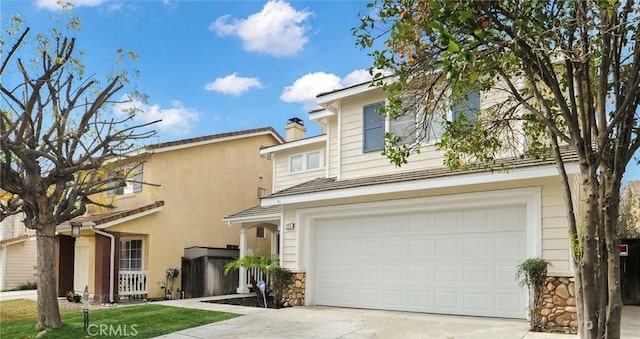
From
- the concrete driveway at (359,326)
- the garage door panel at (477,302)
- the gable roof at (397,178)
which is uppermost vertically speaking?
the gable roof at (397,178)

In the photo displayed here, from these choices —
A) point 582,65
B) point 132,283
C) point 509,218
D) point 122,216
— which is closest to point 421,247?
point 509,218

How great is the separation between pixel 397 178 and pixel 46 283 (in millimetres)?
7308

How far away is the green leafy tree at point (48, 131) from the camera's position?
9469mm

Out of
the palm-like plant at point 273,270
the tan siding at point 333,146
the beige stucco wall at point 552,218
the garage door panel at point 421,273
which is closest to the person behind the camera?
the beige stucco wall at point 552,218

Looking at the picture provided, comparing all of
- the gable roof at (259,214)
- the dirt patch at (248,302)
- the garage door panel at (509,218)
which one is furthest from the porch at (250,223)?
the garage door panel at (509,218)

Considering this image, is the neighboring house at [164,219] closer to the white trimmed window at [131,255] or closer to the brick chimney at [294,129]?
the white trimmed window at [131,255]

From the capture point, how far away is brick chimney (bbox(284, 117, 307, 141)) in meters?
19.6

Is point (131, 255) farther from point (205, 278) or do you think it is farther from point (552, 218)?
point (552, 218)

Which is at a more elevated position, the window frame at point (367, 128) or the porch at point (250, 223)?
the window frame at point (367, 128)

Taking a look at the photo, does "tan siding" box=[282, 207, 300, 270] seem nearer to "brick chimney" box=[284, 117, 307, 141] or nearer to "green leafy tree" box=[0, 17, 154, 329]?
"green leafy tree" box=[0, 17, 154, 329]

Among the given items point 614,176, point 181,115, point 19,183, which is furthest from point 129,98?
point 614,176

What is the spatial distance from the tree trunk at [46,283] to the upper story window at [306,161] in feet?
29.2

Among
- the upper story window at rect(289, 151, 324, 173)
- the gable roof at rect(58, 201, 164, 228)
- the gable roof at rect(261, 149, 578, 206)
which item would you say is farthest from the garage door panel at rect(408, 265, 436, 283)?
the gable roof at rect(58, 201, 164, 228)

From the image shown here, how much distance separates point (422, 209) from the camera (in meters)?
10.9
